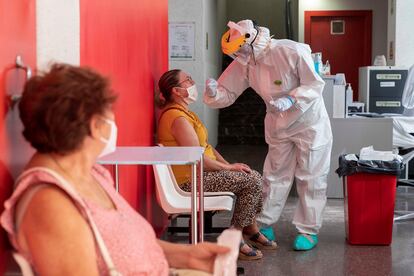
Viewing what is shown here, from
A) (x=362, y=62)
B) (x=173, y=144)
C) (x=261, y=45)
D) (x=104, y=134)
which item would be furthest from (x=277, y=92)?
(x=362, y=62)

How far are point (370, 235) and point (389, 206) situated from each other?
0.22 m

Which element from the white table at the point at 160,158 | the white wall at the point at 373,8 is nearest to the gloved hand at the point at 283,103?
the white table at the point at 160,158

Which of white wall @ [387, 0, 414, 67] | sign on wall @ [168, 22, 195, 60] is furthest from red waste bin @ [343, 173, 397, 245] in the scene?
white wall @ [387, 0, 414, 67]

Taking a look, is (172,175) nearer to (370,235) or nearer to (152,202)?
(152,202)

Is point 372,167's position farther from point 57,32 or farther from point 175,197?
point 57,32

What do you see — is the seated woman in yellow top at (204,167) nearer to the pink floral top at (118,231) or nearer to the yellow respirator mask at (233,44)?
the yellow respirator mask at (233,44)

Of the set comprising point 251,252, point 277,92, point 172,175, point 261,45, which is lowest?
point 251,252

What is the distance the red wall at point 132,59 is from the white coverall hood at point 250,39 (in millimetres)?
502

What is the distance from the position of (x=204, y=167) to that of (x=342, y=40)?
8.68 meters

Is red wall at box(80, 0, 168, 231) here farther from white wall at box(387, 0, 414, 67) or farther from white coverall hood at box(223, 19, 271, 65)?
white wall at box(387, 0, 414, 67)

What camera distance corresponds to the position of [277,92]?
457 cm

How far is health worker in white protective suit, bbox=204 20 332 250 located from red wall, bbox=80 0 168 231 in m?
0.47

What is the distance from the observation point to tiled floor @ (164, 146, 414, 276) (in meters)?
4.14

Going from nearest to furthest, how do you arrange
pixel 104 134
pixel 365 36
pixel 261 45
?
1. pixel 104 134
2. pixel 261 45
3. pixel 365 36
